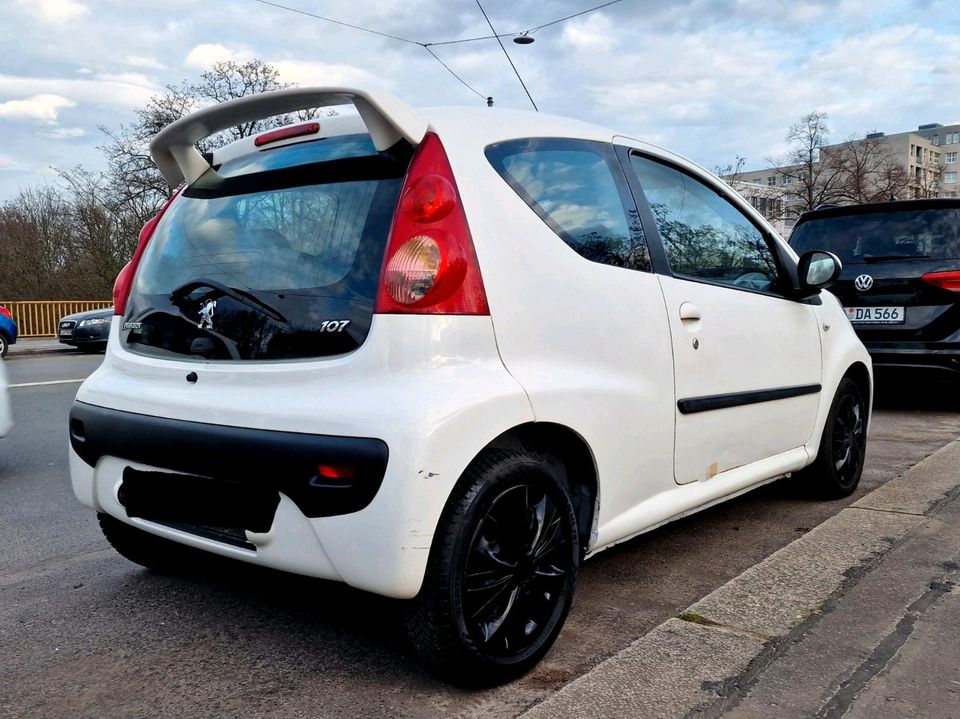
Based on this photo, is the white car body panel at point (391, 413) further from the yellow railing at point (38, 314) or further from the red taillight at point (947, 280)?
the yellow railing at point (38, 314)

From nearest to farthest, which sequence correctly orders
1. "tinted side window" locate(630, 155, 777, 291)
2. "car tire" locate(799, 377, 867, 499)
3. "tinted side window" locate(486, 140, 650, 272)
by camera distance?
"tinted side window" locate(486, 140, 650, 272)
"tinted side window" locate(630, 155, 777, 291)
"car tire" locate(799, 377, 867, 499)

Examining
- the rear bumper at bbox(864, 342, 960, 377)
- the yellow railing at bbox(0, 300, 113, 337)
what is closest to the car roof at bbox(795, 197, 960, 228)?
the rear bumper at bbox(864, 342, 960, 377)

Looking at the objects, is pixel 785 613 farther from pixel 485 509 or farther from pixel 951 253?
pixel 951 253

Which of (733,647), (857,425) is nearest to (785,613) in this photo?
(733,647)

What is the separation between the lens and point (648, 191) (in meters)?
3.02

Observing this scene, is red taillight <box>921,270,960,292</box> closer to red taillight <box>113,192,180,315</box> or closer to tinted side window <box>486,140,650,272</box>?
tinted side window <box>486,140,650,272</box>

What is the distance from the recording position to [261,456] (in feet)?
6.91

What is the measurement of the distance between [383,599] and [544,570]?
74 centimetres

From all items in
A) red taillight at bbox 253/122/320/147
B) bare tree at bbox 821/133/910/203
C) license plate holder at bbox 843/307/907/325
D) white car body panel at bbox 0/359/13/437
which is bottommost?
white car body panel at bbox 0/359/13/437

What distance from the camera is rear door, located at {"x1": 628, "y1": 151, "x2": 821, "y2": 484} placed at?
2.94 m

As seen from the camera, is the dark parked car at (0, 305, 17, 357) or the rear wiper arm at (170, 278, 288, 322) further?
A: the dark parked car at (0, 305, 17, 357)

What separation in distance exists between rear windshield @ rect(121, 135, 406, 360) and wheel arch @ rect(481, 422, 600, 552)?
0.59 meters

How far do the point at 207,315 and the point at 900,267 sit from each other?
583 centimetres

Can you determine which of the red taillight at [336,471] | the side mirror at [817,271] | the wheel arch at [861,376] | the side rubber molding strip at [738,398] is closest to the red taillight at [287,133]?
the red taillight at [336,471]
